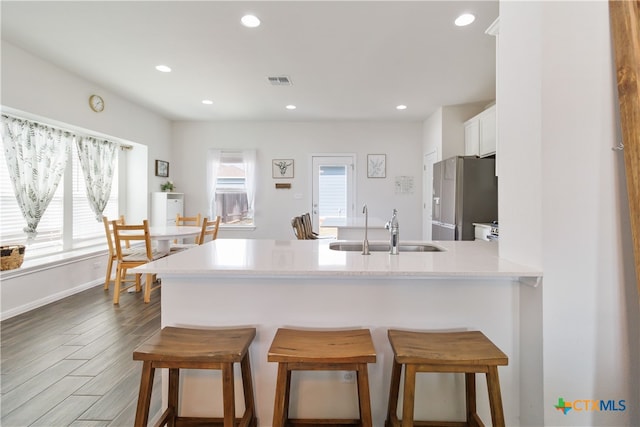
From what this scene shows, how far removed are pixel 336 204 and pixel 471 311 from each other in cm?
431

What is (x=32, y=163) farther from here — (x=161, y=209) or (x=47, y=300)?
(x=161, y=209)

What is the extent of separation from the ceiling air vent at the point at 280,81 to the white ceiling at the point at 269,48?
0.07 m

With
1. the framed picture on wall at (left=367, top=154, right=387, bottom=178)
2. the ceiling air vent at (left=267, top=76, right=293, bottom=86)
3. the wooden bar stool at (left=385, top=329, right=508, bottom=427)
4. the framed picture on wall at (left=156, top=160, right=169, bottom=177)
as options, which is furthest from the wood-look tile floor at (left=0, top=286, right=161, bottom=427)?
the framed picture on wall at (left=367, top=154, right=387, bottom=178)

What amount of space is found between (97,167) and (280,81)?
9.21 ft

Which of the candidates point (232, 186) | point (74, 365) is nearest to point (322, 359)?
point (74, 365)

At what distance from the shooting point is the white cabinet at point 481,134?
375 cm

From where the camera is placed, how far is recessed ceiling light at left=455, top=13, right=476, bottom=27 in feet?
7.73

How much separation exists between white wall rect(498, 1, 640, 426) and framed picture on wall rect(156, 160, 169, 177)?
534 centimetres

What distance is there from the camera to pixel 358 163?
5.59m

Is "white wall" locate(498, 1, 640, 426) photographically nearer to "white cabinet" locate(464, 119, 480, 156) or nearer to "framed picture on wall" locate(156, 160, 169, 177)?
"white cabinet" locate(464, 119, 480, 156)

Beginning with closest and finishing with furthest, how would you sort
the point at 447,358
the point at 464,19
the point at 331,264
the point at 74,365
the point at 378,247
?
the point at 447,358, the point at 331,264, the point at 74,365, the point at 378,247, the point at 464,19

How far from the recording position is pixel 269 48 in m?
2.85

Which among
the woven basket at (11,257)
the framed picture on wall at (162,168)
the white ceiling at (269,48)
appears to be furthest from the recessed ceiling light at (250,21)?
the framed picture on wall at (162,168)

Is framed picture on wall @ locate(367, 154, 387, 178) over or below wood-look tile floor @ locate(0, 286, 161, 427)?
over
